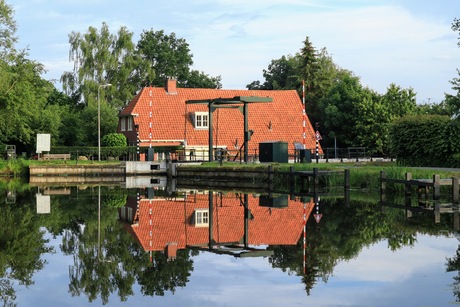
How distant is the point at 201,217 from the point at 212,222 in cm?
142

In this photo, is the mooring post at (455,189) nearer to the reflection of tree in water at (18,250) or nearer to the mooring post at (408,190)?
the mooring post at (408,190)

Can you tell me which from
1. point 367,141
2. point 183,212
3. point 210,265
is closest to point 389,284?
point 210,265

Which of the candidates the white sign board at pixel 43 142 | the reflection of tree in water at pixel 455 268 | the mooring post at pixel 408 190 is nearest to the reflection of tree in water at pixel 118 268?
the reflection of tree in water at pixel 455 268

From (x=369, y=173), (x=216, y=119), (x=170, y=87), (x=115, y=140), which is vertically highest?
(x=170, y=87)

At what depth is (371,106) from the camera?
55344mm

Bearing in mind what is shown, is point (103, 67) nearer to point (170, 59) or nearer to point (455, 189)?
point (170, 59)

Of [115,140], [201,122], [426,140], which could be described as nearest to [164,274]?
[426,140]

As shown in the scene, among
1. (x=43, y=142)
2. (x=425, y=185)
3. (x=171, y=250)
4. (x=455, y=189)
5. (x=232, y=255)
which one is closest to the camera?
(x=232, y=255)

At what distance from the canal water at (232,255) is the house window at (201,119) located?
28575 millimetres

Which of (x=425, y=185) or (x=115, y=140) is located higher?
(x=115, y=140)

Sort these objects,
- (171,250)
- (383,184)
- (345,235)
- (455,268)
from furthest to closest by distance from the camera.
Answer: (383,184)
(345,235)
(171,250)
(455,268)

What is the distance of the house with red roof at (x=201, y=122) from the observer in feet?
166

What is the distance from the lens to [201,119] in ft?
169

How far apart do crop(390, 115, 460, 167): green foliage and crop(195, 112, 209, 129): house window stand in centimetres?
2001
